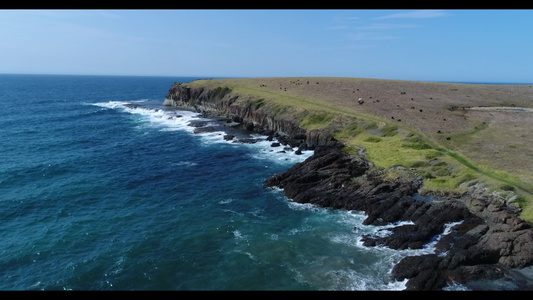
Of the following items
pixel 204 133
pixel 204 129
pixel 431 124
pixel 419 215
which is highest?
pixel 431 124

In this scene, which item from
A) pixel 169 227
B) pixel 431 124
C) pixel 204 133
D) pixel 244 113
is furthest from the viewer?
pixel 244 113

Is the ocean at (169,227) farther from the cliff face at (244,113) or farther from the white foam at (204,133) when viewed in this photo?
the cliff face at (244,113)

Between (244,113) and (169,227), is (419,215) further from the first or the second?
(244,113)

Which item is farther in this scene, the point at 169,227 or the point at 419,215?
the point at 169,227

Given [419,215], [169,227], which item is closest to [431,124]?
[419,215]

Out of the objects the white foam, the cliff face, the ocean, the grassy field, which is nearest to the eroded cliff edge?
the ocean

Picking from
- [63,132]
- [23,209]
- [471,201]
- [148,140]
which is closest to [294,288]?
[471,201]
